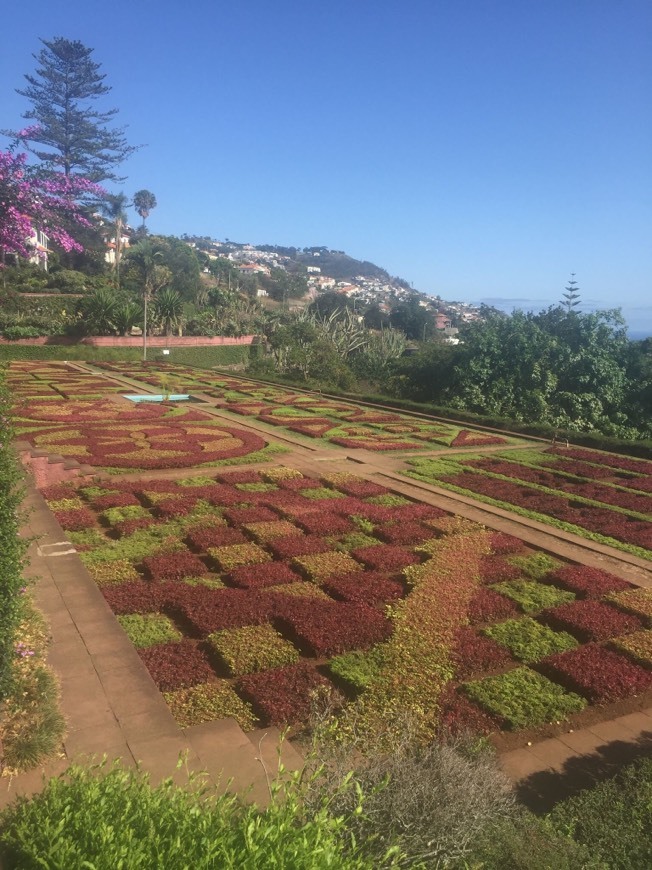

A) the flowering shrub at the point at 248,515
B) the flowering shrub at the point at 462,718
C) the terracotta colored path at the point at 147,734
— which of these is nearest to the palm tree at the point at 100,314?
the flowering shrub at the point at 248,515

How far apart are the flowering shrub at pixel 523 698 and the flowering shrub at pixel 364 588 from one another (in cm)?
204

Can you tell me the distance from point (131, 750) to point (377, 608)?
3690 mm

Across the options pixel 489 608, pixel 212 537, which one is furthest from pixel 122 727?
pixel 212 537

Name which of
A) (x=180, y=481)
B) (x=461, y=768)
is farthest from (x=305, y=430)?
(x=461, y=768)

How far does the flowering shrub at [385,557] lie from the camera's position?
941 cm

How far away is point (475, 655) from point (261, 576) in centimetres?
309

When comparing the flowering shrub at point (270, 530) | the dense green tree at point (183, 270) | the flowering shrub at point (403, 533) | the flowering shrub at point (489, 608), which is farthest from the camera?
the dense green tree at point (183, 270)

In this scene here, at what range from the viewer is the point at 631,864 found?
3941mm

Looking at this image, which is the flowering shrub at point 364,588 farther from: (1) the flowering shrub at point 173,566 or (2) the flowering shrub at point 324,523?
(2) the flowering shrub at point 324,523

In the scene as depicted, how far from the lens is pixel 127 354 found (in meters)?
44.4

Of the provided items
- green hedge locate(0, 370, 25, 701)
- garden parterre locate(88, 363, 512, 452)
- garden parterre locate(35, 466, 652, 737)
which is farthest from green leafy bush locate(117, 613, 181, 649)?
garden parterre locate(88, 363, 512, 452)

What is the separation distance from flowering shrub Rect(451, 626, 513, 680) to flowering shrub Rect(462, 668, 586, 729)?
22 centimetres

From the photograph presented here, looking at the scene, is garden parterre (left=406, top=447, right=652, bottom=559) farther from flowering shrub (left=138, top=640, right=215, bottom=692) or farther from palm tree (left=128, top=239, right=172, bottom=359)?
palm tree (left=128, top=239, right=172, bottom=359)

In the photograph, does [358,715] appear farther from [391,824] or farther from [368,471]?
[368,471]
